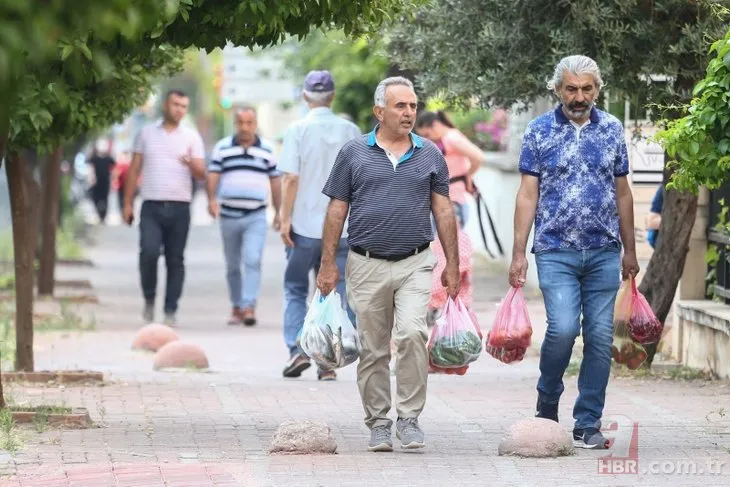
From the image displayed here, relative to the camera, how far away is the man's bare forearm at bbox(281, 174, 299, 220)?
34.9 ft

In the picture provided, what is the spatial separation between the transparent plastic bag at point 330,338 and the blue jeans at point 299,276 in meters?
2.79

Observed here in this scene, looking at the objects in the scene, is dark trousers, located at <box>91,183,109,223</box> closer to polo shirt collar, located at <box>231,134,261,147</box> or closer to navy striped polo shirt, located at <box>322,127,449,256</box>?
polo shirt collar, located at <box>231,134,261,147</box>

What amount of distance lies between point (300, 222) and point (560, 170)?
356 cm

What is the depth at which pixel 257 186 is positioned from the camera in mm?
14711

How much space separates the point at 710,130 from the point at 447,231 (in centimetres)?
133

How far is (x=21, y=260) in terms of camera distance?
33.9 ft

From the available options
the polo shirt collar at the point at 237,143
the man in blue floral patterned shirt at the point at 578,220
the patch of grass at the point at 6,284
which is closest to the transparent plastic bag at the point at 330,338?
the man in blue floral patterned shirt at the point at 578,220

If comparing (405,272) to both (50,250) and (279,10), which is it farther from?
(50,250)

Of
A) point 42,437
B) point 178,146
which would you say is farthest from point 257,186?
point 42,437

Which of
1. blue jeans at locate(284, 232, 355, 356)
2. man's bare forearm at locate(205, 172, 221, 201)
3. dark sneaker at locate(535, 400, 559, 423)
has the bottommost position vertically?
dark sneaker at locate(535, 400, 559, 423)

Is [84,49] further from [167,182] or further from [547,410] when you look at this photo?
[167,182]

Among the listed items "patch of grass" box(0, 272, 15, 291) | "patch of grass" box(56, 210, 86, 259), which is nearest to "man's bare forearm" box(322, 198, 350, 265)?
"patch of grass" box(0, 272, 15, 291)

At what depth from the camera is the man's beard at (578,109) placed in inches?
290

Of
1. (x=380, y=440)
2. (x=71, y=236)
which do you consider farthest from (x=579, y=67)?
(x=71, y=236)
